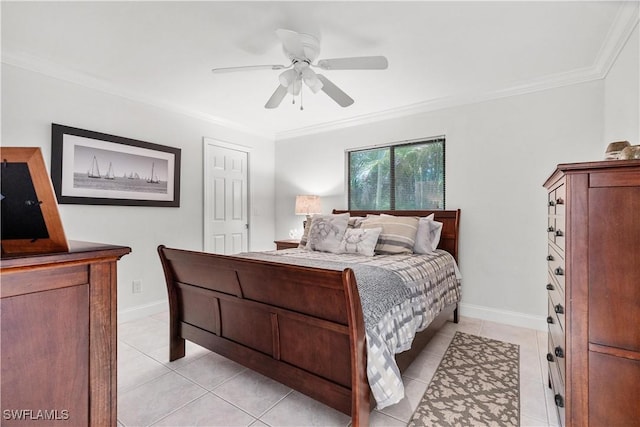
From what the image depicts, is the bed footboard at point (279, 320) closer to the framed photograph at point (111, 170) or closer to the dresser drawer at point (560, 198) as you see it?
the dresser drawer at point (560, 198)

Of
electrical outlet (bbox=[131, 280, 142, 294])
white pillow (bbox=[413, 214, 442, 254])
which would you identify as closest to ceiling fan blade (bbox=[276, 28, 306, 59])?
white pillow (bbox=[413, 214, 442, 254])

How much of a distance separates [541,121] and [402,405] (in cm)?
288

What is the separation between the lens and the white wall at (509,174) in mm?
2781

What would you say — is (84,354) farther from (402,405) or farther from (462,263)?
(462,263)

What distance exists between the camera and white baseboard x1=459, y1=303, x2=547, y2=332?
114 inches

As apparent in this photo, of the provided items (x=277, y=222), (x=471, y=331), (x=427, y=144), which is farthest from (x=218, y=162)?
(x=471, y=331)

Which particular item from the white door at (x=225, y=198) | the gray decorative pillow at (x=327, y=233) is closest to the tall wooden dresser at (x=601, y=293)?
the gray decorative pillow at (x=327, y=233)

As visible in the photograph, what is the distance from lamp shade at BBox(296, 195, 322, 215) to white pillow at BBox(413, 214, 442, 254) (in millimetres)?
1560

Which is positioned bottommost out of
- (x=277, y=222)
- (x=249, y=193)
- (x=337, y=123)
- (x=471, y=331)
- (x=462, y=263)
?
(x=471, y=331)

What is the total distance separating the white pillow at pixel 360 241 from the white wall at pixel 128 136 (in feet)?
6.68

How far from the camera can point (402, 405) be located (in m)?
1.76

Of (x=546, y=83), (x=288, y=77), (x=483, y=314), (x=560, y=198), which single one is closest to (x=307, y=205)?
(x=288, y=77)

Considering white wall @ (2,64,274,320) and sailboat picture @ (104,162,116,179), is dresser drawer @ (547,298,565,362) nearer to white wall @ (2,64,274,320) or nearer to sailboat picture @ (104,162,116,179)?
white wall @ (2,64,274,320)

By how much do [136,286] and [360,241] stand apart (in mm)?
2448
